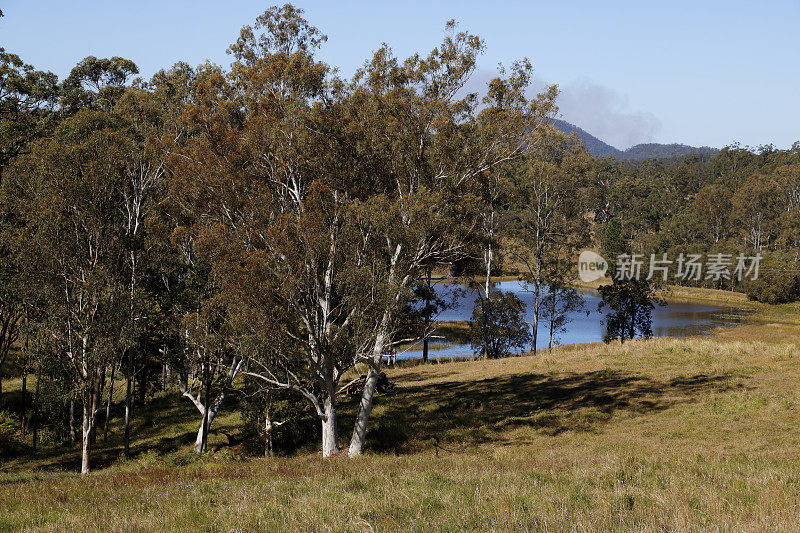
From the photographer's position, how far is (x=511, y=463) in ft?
44.5

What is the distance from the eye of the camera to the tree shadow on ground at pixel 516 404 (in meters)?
22.9

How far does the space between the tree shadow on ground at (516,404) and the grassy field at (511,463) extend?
0.12 m

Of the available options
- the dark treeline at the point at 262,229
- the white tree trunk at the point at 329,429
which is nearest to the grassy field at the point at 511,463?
the white tree trunk at the point at 329,429

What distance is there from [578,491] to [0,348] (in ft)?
108

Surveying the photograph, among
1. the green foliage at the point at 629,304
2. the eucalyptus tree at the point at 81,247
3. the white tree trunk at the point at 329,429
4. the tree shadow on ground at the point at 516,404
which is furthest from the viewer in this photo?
the green foliage at the point at 629,304

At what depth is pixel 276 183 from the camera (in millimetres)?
24828

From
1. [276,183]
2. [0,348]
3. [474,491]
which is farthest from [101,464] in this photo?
[474,491]

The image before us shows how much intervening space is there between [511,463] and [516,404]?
13.8m

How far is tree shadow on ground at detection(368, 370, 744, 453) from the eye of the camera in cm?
2291

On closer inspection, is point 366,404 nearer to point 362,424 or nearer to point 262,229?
point 362,424

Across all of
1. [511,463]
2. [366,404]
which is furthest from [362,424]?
[511,463]

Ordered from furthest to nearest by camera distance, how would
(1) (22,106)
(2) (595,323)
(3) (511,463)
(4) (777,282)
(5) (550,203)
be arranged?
(4) (777,282) < (2) (595,323) < (5) (550,203) < (1) (22,106) < (3) (511,463)

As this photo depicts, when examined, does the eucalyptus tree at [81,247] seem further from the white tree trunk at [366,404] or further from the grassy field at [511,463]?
the white tree trunk at [366,404]

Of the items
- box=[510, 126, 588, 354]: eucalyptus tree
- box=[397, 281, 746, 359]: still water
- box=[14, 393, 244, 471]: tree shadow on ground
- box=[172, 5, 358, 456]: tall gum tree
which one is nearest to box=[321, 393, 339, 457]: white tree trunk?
box=[172, 5, 358, 456]: tall gum tree
